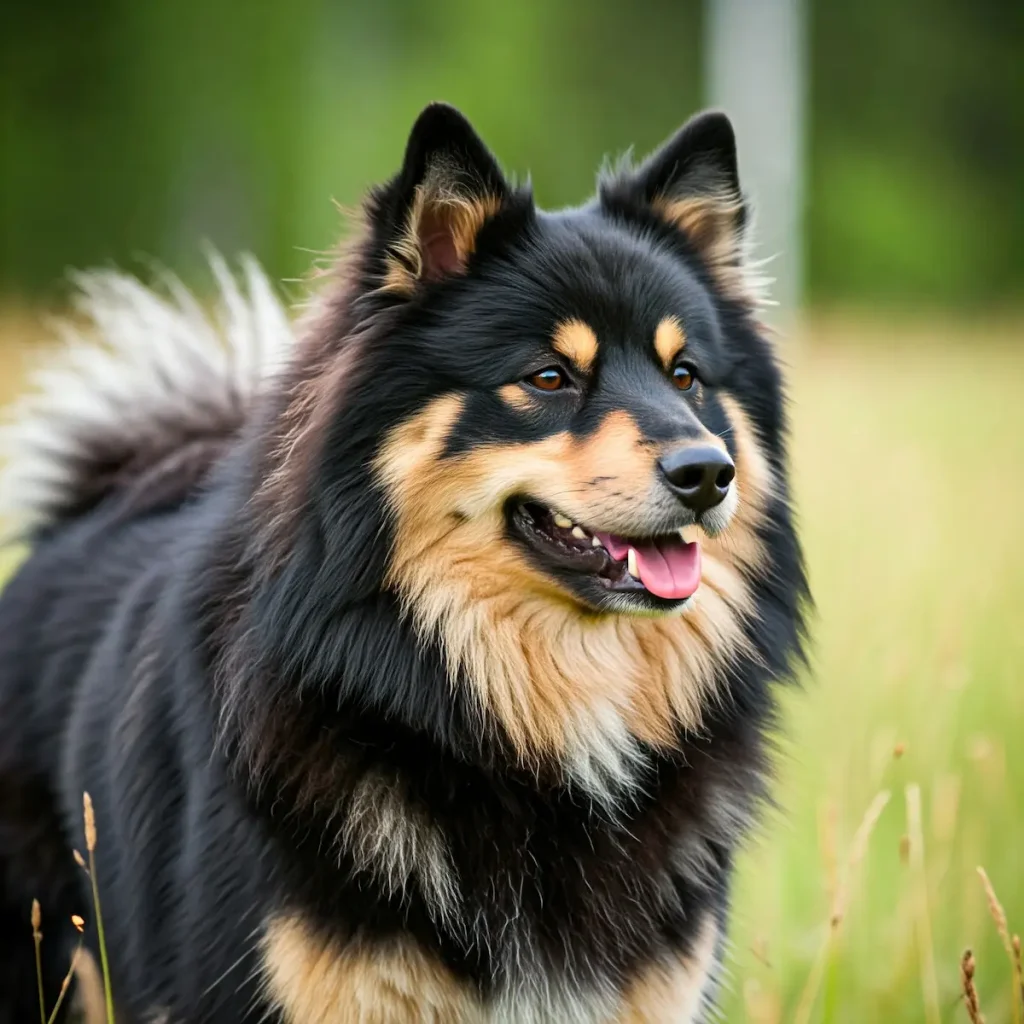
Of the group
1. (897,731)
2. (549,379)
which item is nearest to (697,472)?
(549,379)

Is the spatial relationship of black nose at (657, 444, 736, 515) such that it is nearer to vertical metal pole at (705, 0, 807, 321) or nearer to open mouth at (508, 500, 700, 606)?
open mouth at (508, 500, 700, 606)

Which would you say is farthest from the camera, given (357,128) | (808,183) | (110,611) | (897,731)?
(808,183)

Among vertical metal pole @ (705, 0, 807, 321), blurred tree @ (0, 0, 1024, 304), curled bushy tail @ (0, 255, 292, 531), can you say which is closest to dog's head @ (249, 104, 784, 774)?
curled bushy tail @ (0, 255, 292, 531)

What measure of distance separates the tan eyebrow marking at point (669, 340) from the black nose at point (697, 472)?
36cm

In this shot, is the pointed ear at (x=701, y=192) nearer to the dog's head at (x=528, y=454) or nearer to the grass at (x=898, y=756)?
the dog's head at (x=528, y=454)

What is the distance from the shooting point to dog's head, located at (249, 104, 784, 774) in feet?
9.03

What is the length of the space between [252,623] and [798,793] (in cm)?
278

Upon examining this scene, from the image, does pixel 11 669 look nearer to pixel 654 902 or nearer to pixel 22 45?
pixel 654 902

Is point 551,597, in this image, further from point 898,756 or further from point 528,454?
point 898,756

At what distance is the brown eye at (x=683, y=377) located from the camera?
119 inches

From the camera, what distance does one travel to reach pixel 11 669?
11.7 feet

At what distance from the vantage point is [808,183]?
26469 millimetres

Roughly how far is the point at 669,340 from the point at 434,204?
1.99 ft

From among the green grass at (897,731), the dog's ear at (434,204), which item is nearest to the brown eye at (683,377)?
the dog's ear at (434,204)
